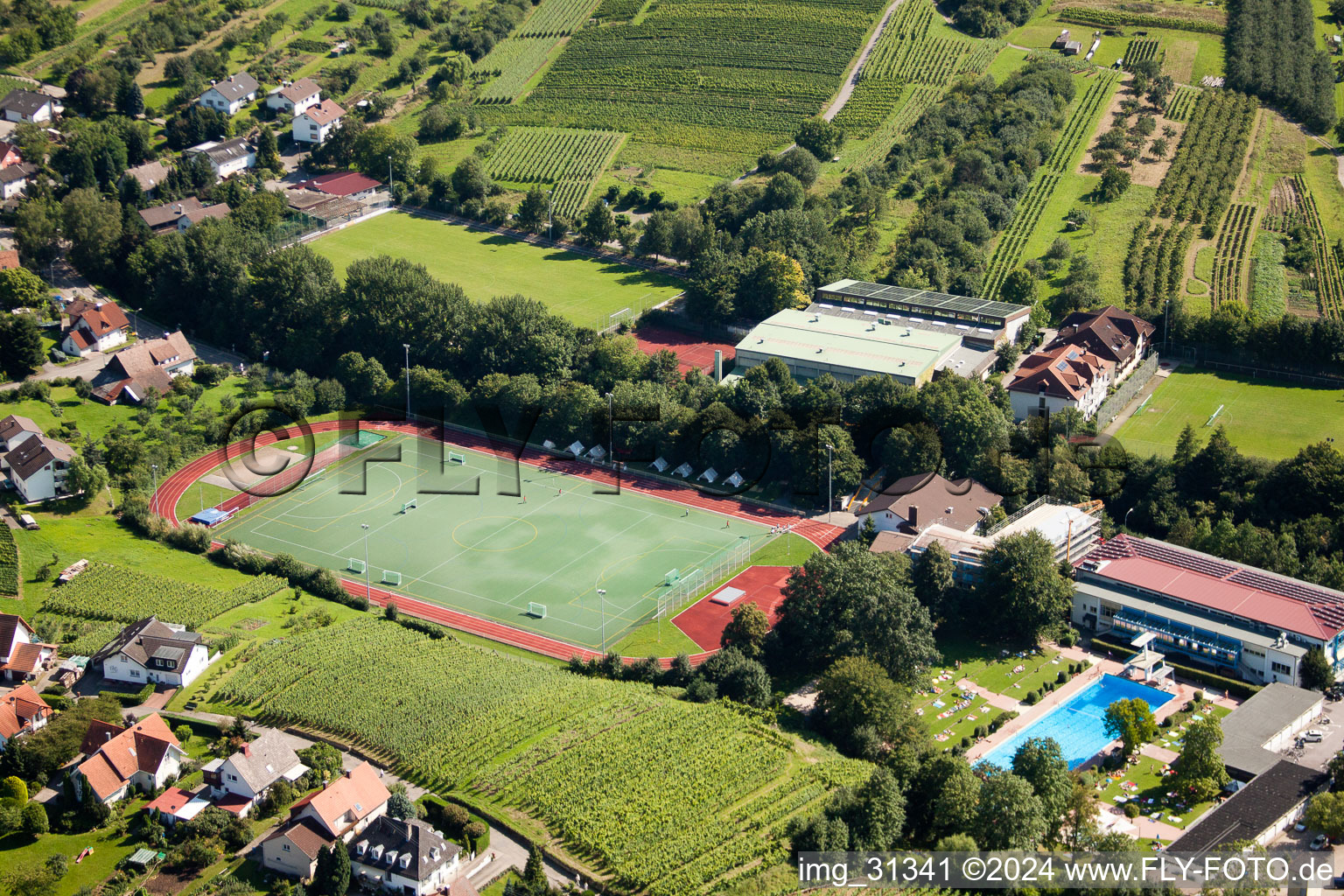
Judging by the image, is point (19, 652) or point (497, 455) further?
point (497, 455)

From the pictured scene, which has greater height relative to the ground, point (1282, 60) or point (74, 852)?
point (1282, 60)

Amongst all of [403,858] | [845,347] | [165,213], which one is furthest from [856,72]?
[403,858]

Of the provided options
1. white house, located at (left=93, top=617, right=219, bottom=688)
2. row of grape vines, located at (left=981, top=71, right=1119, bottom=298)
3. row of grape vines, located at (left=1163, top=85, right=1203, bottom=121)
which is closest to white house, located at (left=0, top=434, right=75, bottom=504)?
white house, located at (left=93, top=617, right=219, bottom=688)

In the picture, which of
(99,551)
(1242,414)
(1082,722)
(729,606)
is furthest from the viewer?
(1242,414)

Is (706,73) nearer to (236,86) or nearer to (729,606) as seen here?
(236,86)

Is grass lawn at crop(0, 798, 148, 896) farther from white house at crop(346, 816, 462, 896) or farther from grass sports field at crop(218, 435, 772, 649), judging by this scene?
grass sports field at crop(218, 435, 772, 649)

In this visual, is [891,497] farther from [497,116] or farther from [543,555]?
[497,116]

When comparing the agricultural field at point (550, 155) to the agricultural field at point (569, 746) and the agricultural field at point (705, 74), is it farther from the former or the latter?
the agricultural field at point (569, 746)
